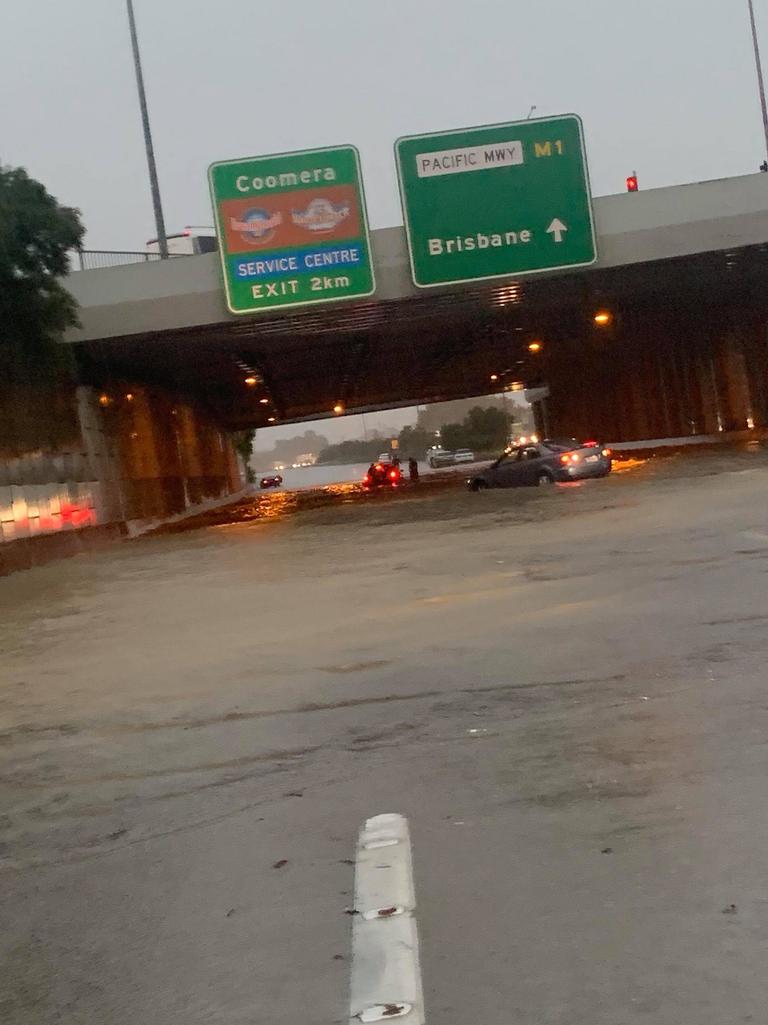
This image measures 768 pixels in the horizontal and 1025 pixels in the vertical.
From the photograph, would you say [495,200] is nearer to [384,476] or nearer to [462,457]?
[384,476]

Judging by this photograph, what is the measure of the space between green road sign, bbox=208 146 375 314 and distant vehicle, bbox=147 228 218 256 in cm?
306

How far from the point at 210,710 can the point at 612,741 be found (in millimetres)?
2967

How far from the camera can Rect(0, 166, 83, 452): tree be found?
2328 centimetres

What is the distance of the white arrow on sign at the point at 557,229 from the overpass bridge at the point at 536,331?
127 cm

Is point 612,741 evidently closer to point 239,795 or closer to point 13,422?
point 239,795

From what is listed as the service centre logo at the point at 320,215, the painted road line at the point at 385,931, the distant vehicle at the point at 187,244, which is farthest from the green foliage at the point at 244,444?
the painted road line at the point at 385,931

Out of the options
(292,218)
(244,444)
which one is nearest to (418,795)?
(292,218)

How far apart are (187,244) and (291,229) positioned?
992 cm

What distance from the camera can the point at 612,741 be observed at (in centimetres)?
638

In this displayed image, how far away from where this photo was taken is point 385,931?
4293 mm

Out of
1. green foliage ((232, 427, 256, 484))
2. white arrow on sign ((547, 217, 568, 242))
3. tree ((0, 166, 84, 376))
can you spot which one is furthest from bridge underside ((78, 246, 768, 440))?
green foliage ((232, 427, 256, 484))

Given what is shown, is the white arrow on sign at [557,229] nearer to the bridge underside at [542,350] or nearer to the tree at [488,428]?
the bridge underside at [542,350]

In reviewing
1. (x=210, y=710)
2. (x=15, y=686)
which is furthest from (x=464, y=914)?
(x=15, y=686)

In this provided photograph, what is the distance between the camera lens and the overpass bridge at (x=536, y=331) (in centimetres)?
2789
